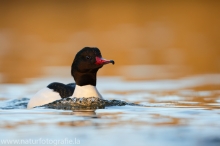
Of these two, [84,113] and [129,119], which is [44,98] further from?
[129,119]

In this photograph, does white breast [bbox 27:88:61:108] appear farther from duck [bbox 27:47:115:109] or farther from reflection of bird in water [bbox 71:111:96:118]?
reflection of bird in water [bbox 71:111:96:118]

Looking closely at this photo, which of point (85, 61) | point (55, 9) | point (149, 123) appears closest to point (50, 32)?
point (55, 9)

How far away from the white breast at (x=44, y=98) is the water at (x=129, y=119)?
0.23 metres

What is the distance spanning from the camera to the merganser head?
33.1 feet

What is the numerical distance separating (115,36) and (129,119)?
567 inches

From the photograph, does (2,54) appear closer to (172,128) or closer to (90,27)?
(90,27)

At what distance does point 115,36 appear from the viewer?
22922mm

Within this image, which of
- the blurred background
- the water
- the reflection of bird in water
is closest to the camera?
the water

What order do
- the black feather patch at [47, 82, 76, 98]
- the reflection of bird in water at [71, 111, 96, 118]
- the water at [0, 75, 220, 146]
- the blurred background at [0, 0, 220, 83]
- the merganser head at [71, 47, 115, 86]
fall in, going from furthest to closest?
the blurred background at [0, 0, 220, 83], the black feather patch at [47, 82, 76, 98], the merganser head at [71, 47, 115, 86], the reflection of bird in water at [71, 111, 96, 118], the water at [0, 75, 220, 146]

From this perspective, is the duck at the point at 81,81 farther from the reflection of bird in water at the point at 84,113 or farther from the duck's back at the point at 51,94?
the reflection of bird in water at the point at 84,113

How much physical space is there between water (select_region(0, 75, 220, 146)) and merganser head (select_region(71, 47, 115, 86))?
26.2 inches

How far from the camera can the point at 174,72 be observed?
14719mm

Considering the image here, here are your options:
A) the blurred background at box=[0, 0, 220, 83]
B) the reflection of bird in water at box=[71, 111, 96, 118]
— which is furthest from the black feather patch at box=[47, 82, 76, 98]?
the blurred background at box=[0, 0, 220, 83]

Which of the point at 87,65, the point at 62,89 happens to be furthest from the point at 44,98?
the point at 87,65
